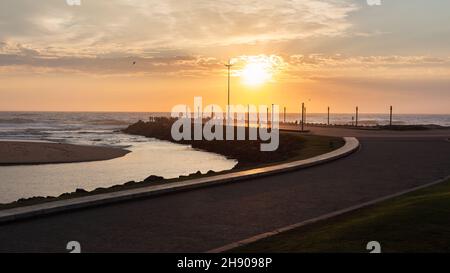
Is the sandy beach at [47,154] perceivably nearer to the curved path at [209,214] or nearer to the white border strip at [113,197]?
the white border strip at [113,197]

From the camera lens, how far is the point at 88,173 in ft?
87.2

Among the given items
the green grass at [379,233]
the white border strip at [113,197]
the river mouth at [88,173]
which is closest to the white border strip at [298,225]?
the green grass at [379,233]

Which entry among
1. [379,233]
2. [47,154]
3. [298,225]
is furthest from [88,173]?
[379,233]

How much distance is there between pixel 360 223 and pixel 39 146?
39266 millimetres

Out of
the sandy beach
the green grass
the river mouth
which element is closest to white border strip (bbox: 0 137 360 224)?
the green grass

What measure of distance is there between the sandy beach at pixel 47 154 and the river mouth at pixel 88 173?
1830 millimetres

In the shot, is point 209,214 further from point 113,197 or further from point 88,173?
point 88,173

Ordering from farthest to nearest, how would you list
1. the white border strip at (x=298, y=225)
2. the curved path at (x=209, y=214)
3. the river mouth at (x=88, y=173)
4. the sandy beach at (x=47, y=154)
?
1. the sandy beach at (x=47, y=154)
2. the river mouth at (x=88, y=173)
3. the curved path at (x=209, y=214)
4. the white border strip at (x=298, y=225)

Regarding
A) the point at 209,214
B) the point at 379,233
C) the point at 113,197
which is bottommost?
the point at 209,214

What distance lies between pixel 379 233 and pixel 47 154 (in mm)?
33014

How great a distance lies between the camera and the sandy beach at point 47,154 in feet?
108
